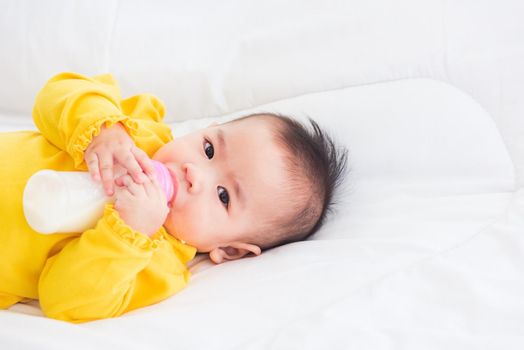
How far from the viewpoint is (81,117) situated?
3.90 ft

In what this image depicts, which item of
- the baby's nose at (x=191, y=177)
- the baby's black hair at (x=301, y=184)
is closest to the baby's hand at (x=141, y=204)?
the baby's nose at (x=191, y=177)

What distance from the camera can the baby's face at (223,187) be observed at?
1242 millimetres

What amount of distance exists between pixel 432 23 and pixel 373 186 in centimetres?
49

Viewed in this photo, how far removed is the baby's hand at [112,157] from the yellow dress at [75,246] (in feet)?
0.05

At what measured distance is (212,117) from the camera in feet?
5.70

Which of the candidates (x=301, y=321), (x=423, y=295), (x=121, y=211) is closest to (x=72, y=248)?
(x=121, y=211)

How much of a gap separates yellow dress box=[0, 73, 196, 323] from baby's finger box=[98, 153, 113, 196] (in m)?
0.03

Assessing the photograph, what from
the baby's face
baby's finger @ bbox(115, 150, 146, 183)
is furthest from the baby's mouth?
baby's finger @ bbox(115, 150, 146, 183)

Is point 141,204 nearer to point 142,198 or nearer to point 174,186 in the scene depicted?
point 142,198

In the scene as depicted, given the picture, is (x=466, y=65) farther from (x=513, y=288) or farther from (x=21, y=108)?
(x=21, y=108)

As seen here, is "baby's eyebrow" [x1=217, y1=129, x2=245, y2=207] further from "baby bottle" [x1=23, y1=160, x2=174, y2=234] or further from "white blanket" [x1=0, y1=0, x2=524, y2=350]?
"baby bottle" [x1=23, y1=160, x2=174, y2=234]

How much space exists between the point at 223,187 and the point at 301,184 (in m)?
0.15

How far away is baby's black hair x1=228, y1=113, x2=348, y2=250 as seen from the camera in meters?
1.30

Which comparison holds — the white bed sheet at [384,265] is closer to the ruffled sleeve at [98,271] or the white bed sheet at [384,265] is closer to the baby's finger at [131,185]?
the ruffled sleeve at [98,271]
